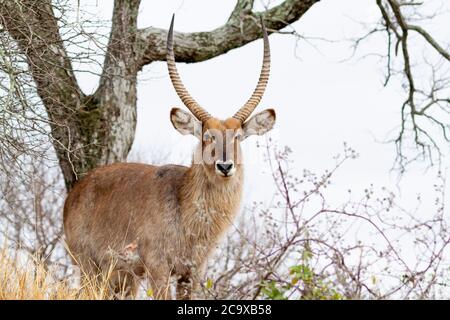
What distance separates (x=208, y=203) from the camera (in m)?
8.50

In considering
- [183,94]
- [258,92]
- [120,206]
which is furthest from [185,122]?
[120,206]

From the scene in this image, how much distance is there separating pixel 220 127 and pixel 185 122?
46cm

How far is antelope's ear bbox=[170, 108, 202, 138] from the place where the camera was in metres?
8.51

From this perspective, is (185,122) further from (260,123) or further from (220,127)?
(260,123)

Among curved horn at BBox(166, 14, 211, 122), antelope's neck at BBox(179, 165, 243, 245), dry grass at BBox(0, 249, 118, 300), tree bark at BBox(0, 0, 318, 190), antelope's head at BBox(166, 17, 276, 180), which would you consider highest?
tree bark at BBox(0, 0, 318, 190)

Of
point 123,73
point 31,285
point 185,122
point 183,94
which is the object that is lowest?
point 31,285

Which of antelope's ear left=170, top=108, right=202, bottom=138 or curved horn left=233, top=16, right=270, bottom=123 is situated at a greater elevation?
curved horn left=233, top=16, right=270, bottom=123

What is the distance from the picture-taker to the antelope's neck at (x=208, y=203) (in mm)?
8422

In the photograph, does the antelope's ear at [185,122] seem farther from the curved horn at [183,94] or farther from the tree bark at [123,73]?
the tree bark at [123,73]

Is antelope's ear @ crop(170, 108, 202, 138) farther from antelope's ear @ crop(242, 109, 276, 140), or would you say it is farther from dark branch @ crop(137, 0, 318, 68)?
dark branch @ crop(137, 0, 318, 68)

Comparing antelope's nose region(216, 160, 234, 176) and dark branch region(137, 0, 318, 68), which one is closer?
antelope's nose region(216, 160, 234, 176)

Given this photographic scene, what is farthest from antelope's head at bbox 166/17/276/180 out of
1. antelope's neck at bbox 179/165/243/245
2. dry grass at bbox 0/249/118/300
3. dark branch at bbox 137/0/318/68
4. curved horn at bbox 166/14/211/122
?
dark branch at bbox 137/0/318/68

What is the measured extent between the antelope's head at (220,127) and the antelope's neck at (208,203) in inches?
5.5

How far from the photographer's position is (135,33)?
1073cm
